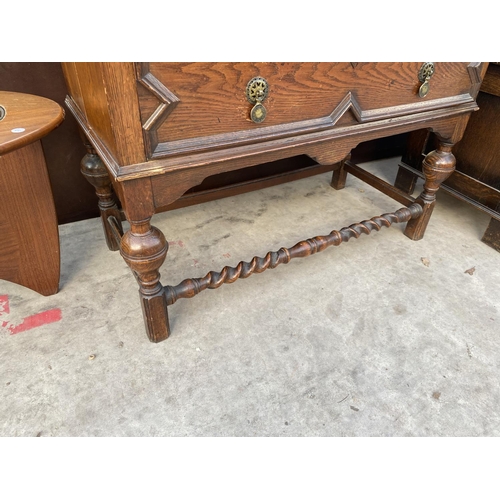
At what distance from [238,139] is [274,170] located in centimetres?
134

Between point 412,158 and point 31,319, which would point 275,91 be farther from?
point 412,158

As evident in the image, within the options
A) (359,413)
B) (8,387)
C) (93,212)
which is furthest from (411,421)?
(93,212)

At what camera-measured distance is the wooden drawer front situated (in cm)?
92

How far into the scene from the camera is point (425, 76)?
4.33 ft

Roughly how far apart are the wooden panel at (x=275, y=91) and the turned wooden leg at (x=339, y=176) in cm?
95

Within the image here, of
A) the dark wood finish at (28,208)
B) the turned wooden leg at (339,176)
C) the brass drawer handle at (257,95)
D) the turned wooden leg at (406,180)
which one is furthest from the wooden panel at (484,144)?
the dark wood finish at (28,208)

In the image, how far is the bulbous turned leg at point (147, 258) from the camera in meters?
1.13

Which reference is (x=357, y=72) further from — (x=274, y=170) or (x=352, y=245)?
(x=274, y=170)

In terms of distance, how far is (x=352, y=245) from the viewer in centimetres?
193

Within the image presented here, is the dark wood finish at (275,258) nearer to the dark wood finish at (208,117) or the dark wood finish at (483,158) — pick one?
the dark wood finish at (208,117)

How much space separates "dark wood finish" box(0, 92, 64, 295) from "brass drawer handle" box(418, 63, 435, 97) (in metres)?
1.21

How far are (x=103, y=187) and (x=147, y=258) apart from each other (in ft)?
2.17

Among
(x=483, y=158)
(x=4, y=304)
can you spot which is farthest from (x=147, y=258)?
(x=483, y=158)

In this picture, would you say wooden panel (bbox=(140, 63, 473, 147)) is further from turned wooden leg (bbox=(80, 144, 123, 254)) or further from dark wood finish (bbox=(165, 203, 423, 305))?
turned wooden leg (bbox=(80, 144, 123, 254))
